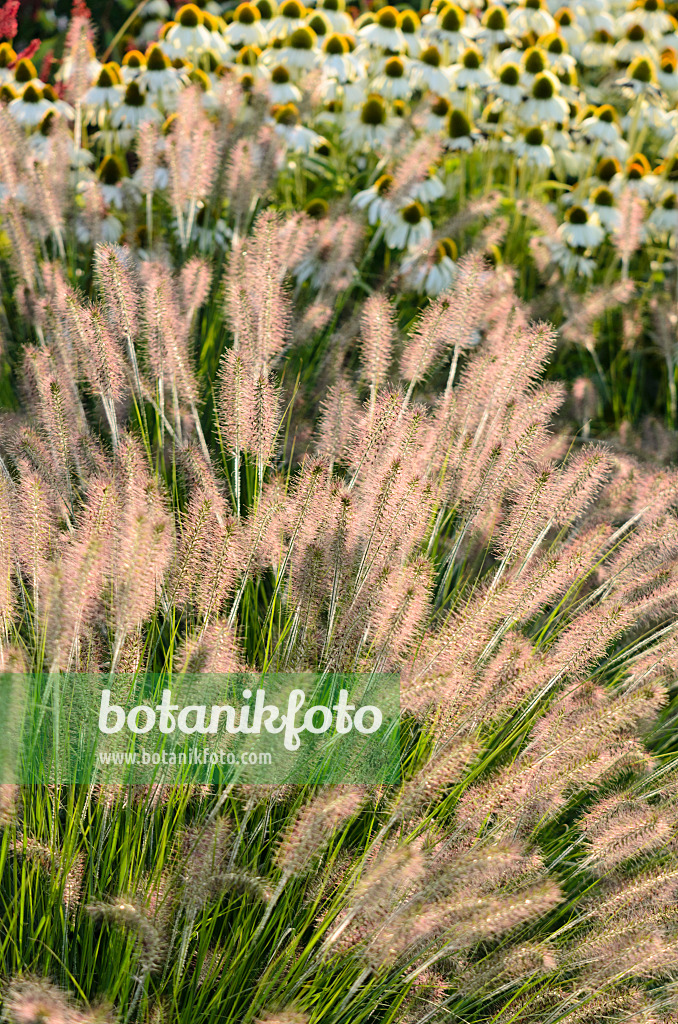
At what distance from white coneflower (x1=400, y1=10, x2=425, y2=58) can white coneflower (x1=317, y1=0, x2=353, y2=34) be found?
27 centimetres

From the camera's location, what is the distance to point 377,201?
400cm

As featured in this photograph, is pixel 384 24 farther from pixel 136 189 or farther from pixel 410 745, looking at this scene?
pixel 410 745

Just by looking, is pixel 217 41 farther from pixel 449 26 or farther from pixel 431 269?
pixel 431 269

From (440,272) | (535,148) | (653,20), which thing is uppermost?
(653,20)

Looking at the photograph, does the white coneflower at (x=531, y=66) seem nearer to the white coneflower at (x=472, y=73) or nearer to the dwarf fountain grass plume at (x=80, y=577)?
the white coneflower at (x=472, y=73)

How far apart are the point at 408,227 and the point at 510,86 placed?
4.10ft

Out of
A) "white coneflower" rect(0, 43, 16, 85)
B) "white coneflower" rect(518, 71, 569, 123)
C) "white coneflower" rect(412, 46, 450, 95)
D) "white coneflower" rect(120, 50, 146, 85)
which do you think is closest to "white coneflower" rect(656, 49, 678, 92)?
"white coneflower" rect(518, 71, 569, 123)

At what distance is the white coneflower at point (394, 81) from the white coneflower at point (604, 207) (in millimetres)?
1055

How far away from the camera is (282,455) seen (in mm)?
2836

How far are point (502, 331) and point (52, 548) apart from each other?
1.48 m

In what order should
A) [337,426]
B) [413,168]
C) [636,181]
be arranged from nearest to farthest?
[337,426]
[413,168]
[636,181]

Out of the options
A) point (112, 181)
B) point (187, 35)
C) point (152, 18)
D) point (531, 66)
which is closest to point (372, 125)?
point (531, 66)

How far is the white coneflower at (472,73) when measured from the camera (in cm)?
481

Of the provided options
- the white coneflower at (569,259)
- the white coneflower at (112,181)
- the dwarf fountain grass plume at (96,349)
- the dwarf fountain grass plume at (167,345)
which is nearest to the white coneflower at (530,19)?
the white coneflower at (569,259)
